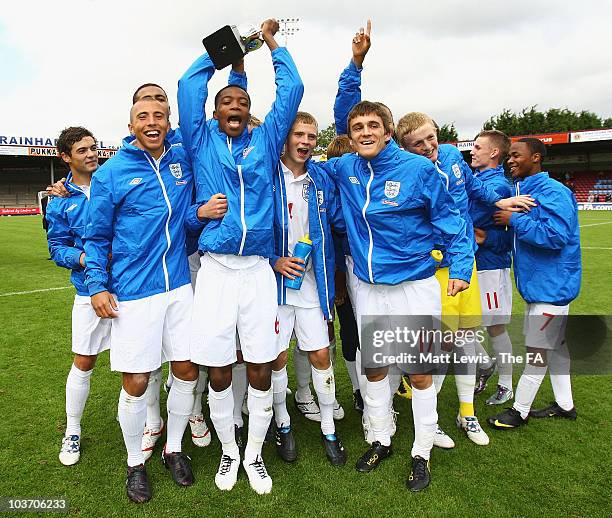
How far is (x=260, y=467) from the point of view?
3.02 metres

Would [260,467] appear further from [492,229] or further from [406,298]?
[492,229]

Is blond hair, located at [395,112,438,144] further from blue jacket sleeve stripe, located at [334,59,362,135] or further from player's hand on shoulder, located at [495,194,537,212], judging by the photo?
player's hand on shoulder, located at [495,194,537,212]

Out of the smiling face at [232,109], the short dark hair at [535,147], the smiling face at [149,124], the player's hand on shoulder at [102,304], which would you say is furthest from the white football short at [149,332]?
the short dark hair at [535,147]

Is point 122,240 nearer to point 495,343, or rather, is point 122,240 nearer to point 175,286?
point 175,286

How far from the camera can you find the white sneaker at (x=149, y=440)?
129 inches

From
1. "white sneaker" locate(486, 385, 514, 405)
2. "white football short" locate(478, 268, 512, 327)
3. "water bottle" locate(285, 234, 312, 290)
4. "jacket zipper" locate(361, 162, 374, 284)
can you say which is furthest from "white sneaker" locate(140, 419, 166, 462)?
"white football short" locate(478, 268, 512, 327)

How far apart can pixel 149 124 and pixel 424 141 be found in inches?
72.2

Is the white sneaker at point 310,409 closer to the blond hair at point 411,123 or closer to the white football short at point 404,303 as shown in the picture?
the white football short at point 404,303

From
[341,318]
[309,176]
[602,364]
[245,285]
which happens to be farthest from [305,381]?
[602,364]

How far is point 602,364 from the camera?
16.0 ft

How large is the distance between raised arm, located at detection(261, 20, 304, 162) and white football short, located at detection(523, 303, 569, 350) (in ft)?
7.62

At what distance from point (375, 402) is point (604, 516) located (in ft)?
4.46

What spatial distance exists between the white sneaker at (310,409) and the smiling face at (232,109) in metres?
2.24

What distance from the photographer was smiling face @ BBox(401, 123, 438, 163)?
3412mm
